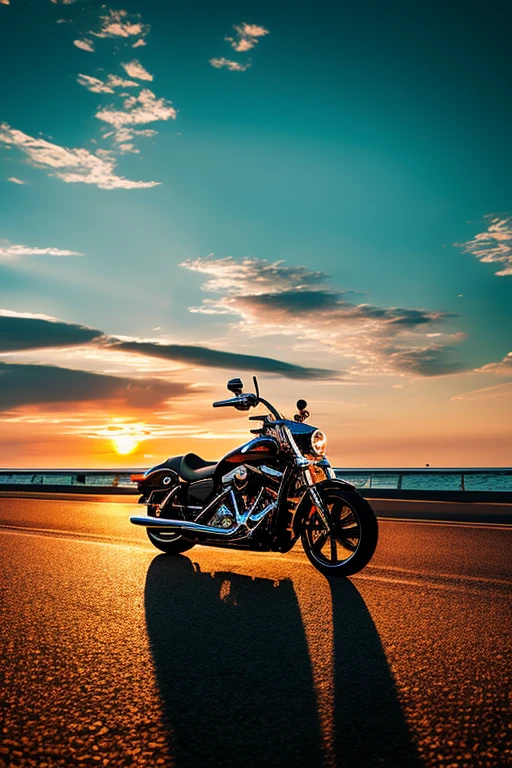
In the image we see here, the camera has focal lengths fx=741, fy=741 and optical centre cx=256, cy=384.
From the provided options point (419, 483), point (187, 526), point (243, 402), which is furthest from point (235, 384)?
point (419, 483)

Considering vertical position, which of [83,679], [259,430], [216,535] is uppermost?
[259,430]

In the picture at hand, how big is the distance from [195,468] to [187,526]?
2.75 feet

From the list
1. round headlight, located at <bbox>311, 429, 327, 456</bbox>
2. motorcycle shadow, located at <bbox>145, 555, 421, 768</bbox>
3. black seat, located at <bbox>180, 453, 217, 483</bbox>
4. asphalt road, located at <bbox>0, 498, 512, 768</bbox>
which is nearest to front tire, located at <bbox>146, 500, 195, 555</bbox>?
asphalt road, located at <bbox>0, 498, 512, 768</bbox>

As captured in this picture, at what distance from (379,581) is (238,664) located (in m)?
3.01

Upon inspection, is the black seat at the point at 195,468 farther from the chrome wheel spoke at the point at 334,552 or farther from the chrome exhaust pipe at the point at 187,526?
the chrome wheel spoke at the point at 334,552

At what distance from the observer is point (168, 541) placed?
29.7 feet

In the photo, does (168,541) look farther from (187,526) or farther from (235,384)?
(235,384)

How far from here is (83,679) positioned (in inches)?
165

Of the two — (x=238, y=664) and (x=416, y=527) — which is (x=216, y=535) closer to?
(x=238, y=664)

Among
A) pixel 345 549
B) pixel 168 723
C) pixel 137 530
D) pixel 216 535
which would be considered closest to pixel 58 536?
pixel 137 530

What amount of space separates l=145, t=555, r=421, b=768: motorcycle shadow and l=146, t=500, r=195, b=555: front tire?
7.26ft

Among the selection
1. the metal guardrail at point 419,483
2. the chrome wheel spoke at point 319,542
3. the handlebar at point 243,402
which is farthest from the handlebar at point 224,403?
the metal guardrail at point 419,483

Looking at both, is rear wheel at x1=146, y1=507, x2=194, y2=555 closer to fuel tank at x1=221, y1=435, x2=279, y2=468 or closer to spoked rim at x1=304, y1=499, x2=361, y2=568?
fuel tank at x1=221, y1=435, x2=279, y2=468

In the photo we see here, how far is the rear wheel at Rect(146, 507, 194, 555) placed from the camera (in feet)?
29.5
